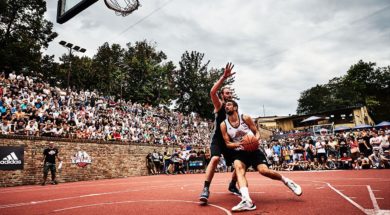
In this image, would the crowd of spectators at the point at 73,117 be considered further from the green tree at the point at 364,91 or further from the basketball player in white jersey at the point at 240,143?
the green tree at the point at 364,91

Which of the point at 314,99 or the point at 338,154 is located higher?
the point at 314,99

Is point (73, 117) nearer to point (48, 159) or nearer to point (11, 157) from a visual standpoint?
point (48, 159)

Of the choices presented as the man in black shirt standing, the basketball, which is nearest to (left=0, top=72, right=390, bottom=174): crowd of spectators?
the man in black shirt standing

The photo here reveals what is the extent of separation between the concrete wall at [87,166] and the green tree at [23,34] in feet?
63.5

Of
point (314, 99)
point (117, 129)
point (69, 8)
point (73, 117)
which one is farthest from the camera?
point (314, 99)

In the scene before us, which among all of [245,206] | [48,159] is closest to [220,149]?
[245,206]

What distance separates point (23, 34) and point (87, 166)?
23.8m

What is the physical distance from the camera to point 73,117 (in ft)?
52.9

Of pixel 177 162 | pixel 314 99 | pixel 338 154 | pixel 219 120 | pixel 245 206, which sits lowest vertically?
pixel 177 162

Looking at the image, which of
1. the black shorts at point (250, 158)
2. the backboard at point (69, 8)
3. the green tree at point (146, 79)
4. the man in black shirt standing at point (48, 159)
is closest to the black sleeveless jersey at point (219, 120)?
the black shorts at point (250, 158)

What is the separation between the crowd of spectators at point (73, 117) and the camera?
43.8ft

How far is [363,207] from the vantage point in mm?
3773

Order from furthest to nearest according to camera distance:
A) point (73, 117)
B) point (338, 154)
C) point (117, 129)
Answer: point (117, 129) → point (73, 117) → point (338, 154)

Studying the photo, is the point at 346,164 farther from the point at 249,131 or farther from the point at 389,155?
the point at 249,131
